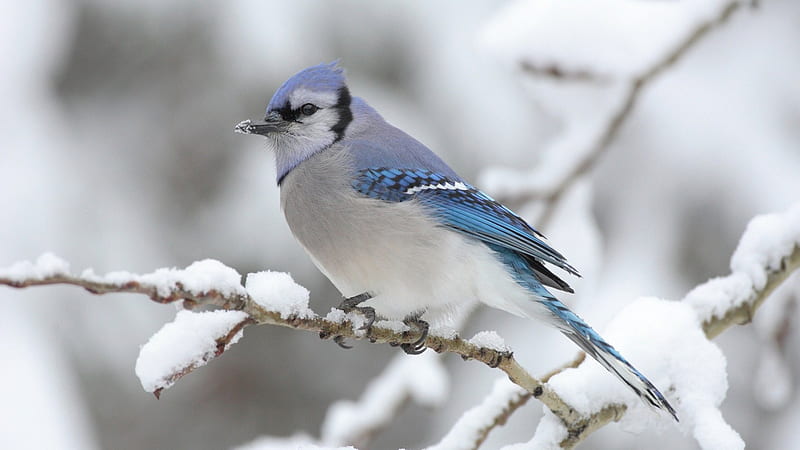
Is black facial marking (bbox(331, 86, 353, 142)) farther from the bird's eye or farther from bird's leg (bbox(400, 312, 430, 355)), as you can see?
bird's leg (bbox(400, 312, 430, 355))

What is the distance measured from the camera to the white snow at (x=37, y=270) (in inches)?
33.9

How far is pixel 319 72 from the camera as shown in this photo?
7.20 ft

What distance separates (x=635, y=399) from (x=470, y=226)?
613 millimetres

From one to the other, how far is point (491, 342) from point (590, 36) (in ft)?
4.67

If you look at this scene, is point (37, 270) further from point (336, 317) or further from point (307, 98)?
point (307, 98)

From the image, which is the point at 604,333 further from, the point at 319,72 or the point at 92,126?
the point at 92,126

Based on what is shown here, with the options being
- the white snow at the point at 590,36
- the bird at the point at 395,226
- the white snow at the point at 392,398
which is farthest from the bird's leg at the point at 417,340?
the white snow at the point at 590,36

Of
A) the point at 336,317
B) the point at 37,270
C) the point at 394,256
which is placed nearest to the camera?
the point at 37,270

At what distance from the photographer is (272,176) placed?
3623 mm

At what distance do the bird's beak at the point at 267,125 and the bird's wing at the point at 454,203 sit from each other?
0.88ft

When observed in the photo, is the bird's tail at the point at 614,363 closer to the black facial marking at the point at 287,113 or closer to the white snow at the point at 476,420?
the white snow at the point at 476,420

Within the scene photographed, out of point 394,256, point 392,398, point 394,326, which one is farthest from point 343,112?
point 392,398

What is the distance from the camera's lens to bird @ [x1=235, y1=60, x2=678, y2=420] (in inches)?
75.0

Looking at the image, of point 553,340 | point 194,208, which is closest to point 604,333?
point 553,340
